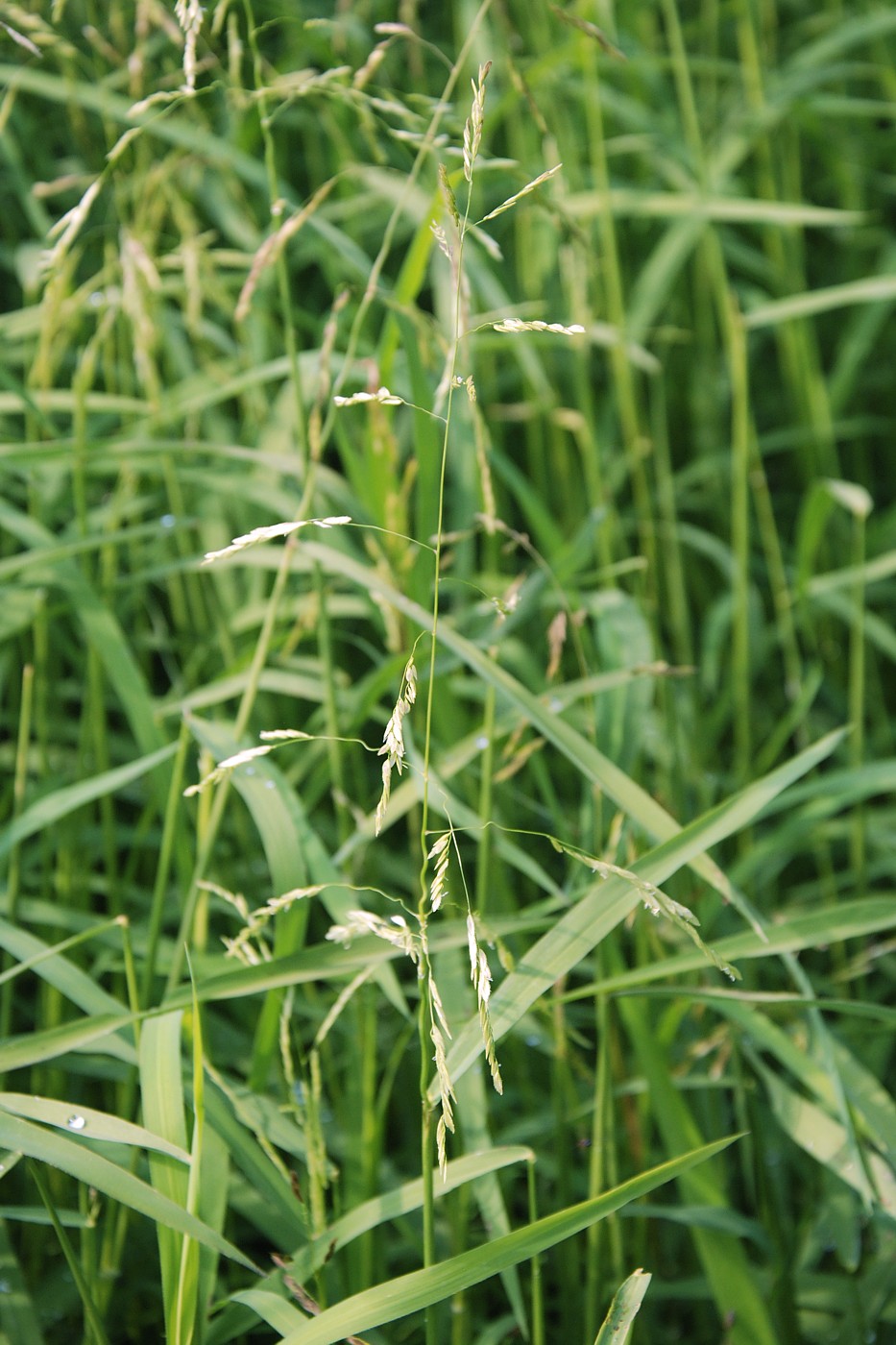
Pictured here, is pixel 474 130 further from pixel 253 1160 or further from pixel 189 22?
pixel 253 1160

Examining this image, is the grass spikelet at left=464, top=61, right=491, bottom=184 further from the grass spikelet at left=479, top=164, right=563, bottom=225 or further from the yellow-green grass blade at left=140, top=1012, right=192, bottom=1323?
the yellow-green grass blade at left=140, top=1012, right=192, bottom=1323

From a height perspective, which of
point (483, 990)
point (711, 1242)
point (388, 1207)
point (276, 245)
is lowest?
point (711, 1242)

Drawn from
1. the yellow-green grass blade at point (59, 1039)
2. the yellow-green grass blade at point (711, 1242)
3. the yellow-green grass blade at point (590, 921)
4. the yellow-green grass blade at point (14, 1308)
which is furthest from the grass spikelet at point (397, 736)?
the yellow-green grass blade at point (14, 1308)

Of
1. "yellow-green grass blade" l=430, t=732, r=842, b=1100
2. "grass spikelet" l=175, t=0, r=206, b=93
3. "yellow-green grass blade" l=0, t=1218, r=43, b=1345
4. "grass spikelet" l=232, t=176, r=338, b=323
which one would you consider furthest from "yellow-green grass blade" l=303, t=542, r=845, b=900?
"yellow-green grass blade" l=0, t=1218, r=43, b=1345

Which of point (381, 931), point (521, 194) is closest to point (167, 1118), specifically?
point (381, 931)

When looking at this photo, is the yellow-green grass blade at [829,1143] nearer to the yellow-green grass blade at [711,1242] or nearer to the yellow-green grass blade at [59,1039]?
the yellow-green grass blade at [711,1242]

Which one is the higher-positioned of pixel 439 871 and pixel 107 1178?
pixel 439 871

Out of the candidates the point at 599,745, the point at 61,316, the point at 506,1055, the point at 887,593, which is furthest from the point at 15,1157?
the point at 887,593

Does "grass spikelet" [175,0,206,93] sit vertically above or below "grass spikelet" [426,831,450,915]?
above
